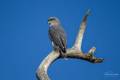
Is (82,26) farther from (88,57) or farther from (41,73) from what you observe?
(41,73)

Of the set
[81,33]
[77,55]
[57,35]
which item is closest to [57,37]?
[57,35]

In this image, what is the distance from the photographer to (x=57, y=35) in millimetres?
6031

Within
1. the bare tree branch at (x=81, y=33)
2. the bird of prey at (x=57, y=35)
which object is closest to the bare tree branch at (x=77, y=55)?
the bare tree branch at (x=81, y=33)

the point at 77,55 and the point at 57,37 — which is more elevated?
the point at 57,37

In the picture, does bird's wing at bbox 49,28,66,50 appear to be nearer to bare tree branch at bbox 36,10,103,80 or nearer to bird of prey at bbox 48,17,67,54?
bird of prey at bbox 48,17,67,54

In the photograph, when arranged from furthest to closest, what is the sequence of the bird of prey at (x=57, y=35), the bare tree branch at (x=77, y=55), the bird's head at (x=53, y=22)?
the bird's head at (x=53, y=22) < the bird of prey at (x=57, y=35) < the bare tree branch at (x=77, y=55)

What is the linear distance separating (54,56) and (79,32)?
66 cm

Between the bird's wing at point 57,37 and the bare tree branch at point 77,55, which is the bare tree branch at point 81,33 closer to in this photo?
the bare tree branch at point 77,55

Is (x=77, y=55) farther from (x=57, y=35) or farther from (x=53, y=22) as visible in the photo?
(x=53, y=22)

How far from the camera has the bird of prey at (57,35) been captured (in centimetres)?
572

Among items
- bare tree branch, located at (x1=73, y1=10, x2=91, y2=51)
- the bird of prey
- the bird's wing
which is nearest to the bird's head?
the bird of prey

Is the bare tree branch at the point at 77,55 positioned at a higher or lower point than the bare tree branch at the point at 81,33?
lower

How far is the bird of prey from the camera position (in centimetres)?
572

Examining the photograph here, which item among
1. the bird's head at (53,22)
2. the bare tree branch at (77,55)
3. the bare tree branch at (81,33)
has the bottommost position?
the bare tree branch at (77,55)
